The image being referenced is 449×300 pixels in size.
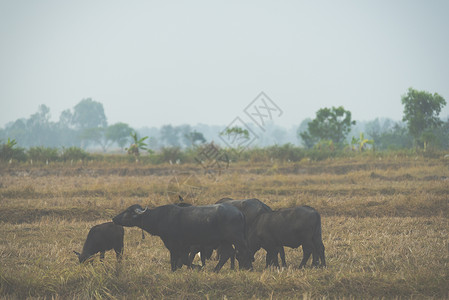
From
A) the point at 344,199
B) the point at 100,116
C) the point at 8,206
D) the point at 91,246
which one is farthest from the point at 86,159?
the point at 100,116

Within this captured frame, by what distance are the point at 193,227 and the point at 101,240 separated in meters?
1.50

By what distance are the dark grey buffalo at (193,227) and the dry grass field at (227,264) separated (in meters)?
0.36

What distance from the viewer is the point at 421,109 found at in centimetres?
4184

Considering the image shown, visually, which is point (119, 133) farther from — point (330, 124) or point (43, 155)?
point (43, 155)

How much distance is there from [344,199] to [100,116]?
128 meters

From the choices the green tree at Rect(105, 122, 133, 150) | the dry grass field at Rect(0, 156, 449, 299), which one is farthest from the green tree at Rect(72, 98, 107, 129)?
the dry grass field at Rect(0, 156, 449, 299)

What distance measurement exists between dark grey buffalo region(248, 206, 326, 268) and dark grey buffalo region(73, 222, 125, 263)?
2.12m

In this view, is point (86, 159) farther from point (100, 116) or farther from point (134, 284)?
point (100, 116)

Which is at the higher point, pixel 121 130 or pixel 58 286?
pixel 121 130

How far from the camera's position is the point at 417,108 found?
41.8m

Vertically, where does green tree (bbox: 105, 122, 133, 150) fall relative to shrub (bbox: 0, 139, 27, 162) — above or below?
above

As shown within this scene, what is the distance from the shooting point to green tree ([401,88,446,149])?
4134cm

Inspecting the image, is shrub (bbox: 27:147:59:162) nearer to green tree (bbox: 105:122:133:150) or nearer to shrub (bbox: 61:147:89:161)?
shrub (bbox: 61:147:89:161)

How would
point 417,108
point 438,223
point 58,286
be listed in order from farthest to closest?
point 417,108, point 438,223, point 58,286
